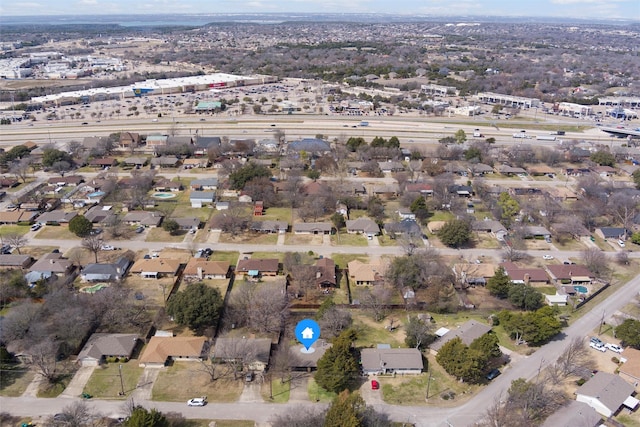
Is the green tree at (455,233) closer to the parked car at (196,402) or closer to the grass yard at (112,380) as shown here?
the parked car at (196,402)

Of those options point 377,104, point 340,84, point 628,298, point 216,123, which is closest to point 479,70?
point 340,84

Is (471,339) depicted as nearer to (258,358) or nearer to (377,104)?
(258,358)

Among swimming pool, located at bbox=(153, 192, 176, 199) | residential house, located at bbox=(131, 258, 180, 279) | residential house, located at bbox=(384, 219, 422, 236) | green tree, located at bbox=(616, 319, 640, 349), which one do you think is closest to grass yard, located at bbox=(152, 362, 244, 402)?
residential house, located at bbox=(131, 258, 180, 279)

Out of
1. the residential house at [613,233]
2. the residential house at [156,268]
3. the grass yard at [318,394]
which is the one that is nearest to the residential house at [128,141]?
the residential house at [156,268]

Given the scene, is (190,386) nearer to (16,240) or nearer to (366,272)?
(366,272)

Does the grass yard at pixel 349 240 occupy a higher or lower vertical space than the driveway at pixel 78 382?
lower

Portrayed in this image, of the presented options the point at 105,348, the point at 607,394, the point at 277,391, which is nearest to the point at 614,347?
the point at 607,394

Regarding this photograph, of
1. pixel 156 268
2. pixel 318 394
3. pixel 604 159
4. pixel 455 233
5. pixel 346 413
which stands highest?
pixel 346 413
